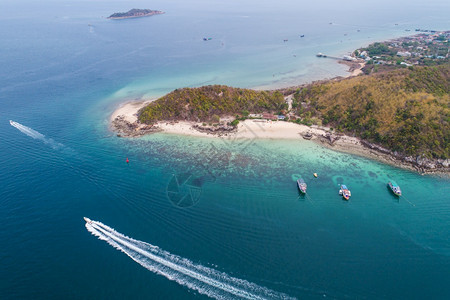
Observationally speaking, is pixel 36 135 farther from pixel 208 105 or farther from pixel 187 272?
pixel 187 272

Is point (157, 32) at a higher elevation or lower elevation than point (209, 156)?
higher

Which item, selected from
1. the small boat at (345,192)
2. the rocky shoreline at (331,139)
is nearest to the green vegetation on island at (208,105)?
the rocky shoreline at (331,139)

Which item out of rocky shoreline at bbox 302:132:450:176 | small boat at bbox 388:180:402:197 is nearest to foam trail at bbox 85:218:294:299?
small boat at bbox 388:180:402:197

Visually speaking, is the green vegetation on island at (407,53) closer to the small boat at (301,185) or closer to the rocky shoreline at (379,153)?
the rocky shoreline at (379,153)

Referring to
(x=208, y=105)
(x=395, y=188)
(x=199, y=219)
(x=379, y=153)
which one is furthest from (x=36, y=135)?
(x=379, y=153)

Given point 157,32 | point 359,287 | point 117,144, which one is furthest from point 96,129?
point 157,32

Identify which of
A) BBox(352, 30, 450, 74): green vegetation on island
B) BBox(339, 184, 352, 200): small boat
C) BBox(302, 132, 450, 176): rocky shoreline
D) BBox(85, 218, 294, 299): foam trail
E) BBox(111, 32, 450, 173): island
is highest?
BBox(352, 30, 450, 74): green vegetation on island

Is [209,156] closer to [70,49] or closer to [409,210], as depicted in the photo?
[409,210]

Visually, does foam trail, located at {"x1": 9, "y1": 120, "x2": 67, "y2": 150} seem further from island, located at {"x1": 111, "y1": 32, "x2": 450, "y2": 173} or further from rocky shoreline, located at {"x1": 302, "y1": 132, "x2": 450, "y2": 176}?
rocky shoreline, located at {"x1": 302, "y1": 132, "x2": 450, "y2": 176}
